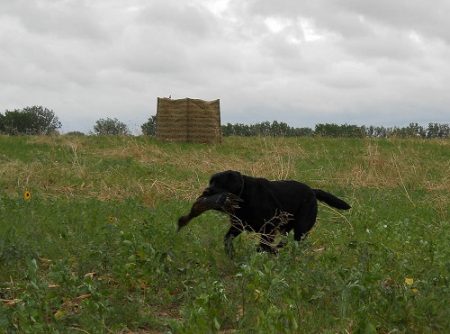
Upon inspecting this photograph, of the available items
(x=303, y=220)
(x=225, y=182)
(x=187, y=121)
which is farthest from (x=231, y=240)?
(x=187, y=121)

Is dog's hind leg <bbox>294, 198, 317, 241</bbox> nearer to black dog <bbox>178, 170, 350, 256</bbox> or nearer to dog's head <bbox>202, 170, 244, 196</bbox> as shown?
black dog <bbox>178, 170, 350, 256</bbox>

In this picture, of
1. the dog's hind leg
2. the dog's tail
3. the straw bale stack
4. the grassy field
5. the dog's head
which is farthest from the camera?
the straw bale stack

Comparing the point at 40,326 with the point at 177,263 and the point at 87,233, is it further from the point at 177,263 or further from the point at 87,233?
the point at 87,233

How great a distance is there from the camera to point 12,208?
782cm

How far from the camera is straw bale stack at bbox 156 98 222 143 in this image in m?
21.1

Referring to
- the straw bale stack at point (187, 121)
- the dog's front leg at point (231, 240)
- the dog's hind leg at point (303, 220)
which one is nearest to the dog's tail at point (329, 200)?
the dog's hind leg at point (303, 220)

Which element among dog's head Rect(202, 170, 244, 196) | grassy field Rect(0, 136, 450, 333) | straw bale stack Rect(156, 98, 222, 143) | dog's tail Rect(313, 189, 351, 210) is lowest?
grassy field Rect(0, 136, 450, 333)

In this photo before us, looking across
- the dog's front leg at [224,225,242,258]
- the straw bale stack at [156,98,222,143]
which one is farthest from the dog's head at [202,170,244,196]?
the straw bale stack at [156,98,222,143]

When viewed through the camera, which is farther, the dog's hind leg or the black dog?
the dog's hind leg

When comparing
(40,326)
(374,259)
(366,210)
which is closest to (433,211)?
(366,210)

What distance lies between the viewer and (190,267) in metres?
5.18

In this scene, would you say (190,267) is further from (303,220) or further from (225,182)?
(303,220)

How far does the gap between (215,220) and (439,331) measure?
461cm

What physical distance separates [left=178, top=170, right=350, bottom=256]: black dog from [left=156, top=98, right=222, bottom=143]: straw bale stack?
14157mm
